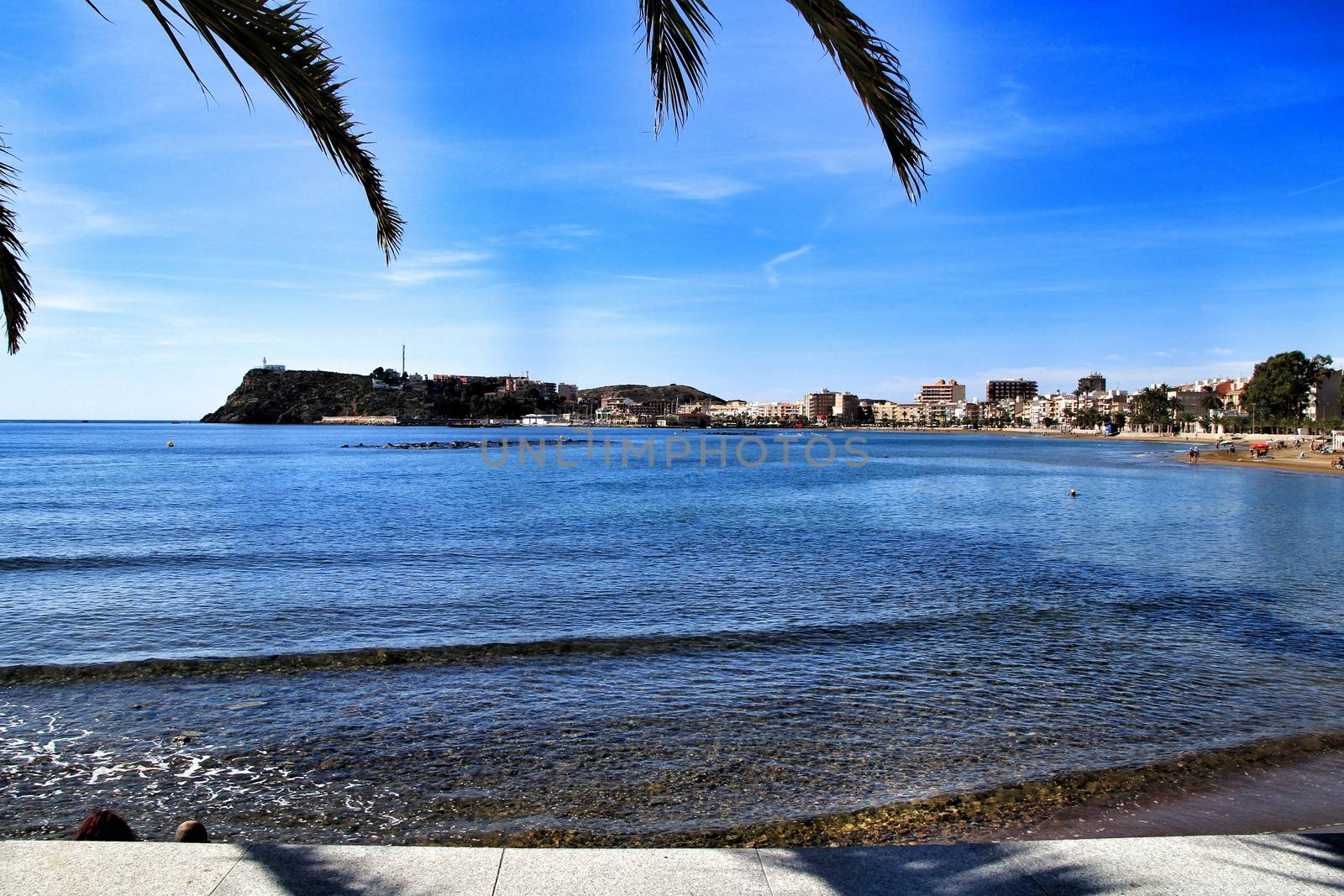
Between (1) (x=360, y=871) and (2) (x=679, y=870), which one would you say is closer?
(1) (x=360, y=871)

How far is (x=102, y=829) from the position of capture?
3.94 metres

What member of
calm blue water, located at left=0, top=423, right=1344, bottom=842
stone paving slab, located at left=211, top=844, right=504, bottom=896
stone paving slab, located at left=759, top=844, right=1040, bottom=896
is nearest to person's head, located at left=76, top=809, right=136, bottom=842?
stone paving slab, located at left=211, top=844, right=504, bottom=896

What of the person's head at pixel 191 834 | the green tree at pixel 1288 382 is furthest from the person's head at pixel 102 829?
the green tree at pixel 1288 382

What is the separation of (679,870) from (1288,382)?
155 metres

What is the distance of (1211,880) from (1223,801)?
304 centimetres

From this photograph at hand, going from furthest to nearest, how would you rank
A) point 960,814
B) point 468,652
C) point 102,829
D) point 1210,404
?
1. point 1210,404
2. point 468,652
3. point 960,814
4. point 102,829

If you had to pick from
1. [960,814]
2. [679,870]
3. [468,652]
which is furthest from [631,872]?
[468,652]

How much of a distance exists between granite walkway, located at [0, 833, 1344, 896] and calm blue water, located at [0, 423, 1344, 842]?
191 cm

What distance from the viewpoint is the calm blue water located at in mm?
6199

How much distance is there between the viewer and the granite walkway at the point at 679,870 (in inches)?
133

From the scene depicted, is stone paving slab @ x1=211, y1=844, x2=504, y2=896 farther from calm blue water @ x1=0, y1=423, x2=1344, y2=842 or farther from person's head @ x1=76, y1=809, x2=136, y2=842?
calm blue water @ x1=0, y1=423, x2=1344, y2=842

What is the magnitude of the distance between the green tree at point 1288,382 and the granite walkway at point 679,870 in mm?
151925

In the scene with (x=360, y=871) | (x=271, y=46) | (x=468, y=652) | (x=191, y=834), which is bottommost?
(x=468, y=652)

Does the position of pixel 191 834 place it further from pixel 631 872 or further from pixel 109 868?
pixel 631 872
